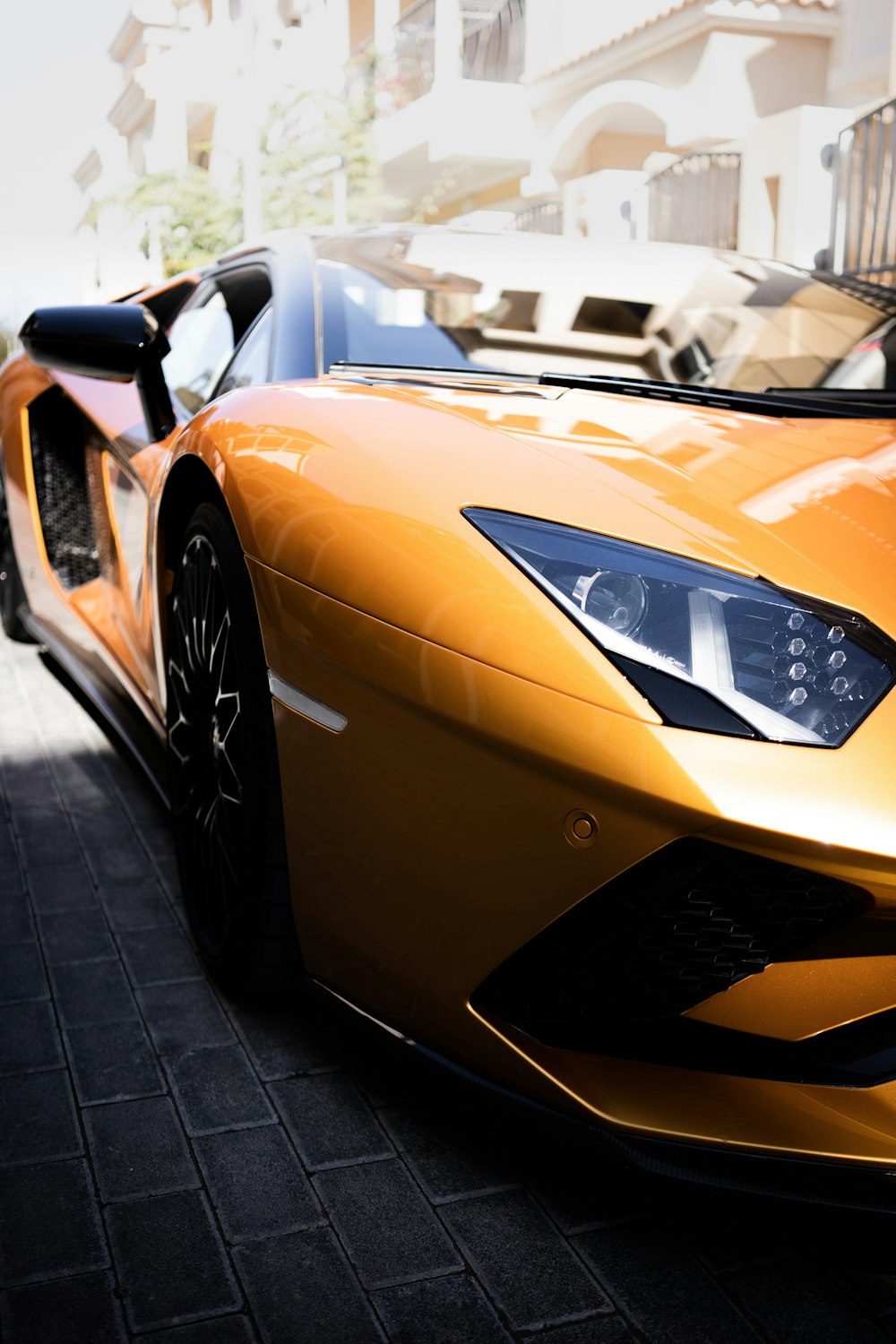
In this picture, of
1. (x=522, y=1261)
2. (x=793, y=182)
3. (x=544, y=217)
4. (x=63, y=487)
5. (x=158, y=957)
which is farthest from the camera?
(x=544, y=217)

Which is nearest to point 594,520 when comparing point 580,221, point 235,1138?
point 235,1138

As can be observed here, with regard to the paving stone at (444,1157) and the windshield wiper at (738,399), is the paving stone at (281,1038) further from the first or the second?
the windshield wiper at (738,399)

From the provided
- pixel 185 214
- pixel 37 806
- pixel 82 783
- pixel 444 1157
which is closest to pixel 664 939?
pixel 444 1157

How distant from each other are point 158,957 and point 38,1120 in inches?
21.2

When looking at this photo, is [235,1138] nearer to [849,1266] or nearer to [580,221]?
[849,1266]

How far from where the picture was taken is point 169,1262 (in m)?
1.53

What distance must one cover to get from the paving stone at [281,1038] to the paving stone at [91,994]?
0.60 feet

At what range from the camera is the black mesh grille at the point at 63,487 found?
341 centimetres

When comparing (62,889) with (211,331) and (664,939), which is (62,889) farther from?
(664,939)

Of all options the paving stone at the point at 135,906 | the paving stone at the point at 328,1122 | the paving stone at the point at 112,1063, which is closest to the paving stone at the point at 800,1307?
the paving stone at the point at 328,1122

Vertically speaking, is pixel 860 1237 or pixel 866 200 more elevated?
pixel 866 200

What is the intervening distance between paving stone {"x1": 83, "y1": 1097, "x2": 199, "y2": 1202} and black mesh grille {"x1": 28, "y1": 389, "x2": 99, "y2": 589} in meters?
1.82

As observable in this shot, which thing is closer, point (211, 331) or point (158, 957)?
point (158, 957)

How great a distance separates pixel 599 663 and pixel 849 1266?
784 millimetres
